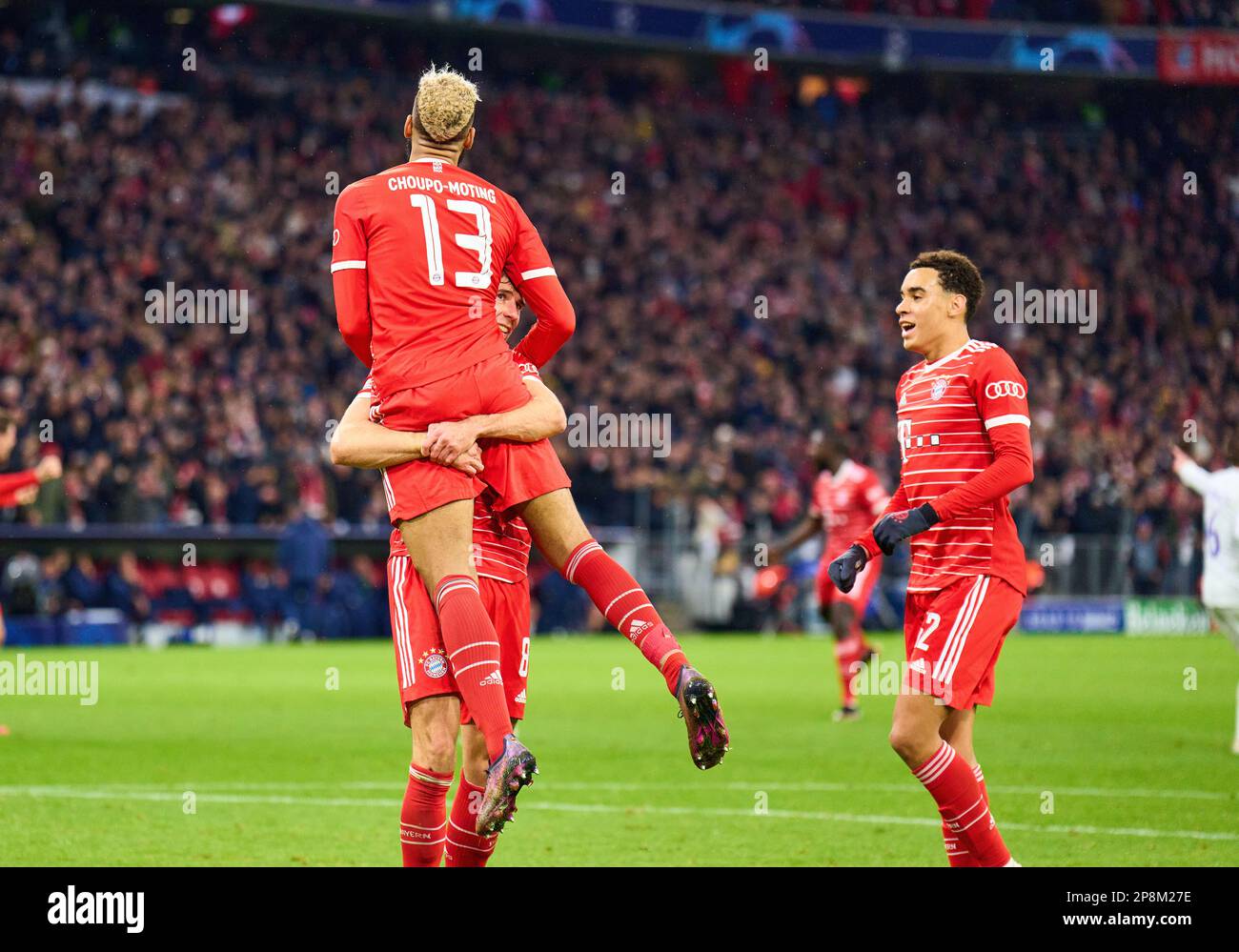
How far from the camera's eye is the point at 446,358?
6.38m

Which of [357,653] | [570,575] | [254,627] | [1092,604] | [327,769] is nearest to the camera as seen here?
[570,575]

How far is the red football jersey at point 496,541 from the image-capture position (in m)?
6.83

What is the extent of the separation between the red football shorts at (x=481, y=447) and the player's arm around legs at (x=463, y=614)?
7 cm

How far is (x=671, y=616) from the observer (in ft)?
98.0

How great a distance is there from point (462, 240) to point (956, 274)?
8.19 feet

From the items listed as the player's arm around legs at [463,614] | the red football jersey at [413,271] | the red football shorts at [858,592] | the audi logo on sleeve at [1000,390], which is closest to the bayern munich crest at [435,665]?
the player's arm around legs at [463,614]

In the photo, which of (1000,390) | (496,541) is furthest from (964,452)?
(496,541)

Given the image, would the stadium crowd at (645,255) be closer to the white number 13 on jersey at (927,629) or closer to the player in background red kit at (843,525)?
the player in background red kit at (843,525)

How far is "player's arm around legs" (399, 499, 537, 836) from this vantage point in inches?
240

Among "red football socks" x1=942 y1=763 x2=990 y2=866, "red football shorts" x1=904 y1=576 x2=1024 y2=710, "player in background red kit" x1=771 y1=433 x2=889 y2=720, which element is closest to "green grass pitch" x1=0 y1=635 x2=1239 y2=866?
"player in background red kit" x1=771 y1=433 x2=889 y2=720

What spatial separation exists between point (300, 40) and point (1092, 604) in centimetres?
2059
